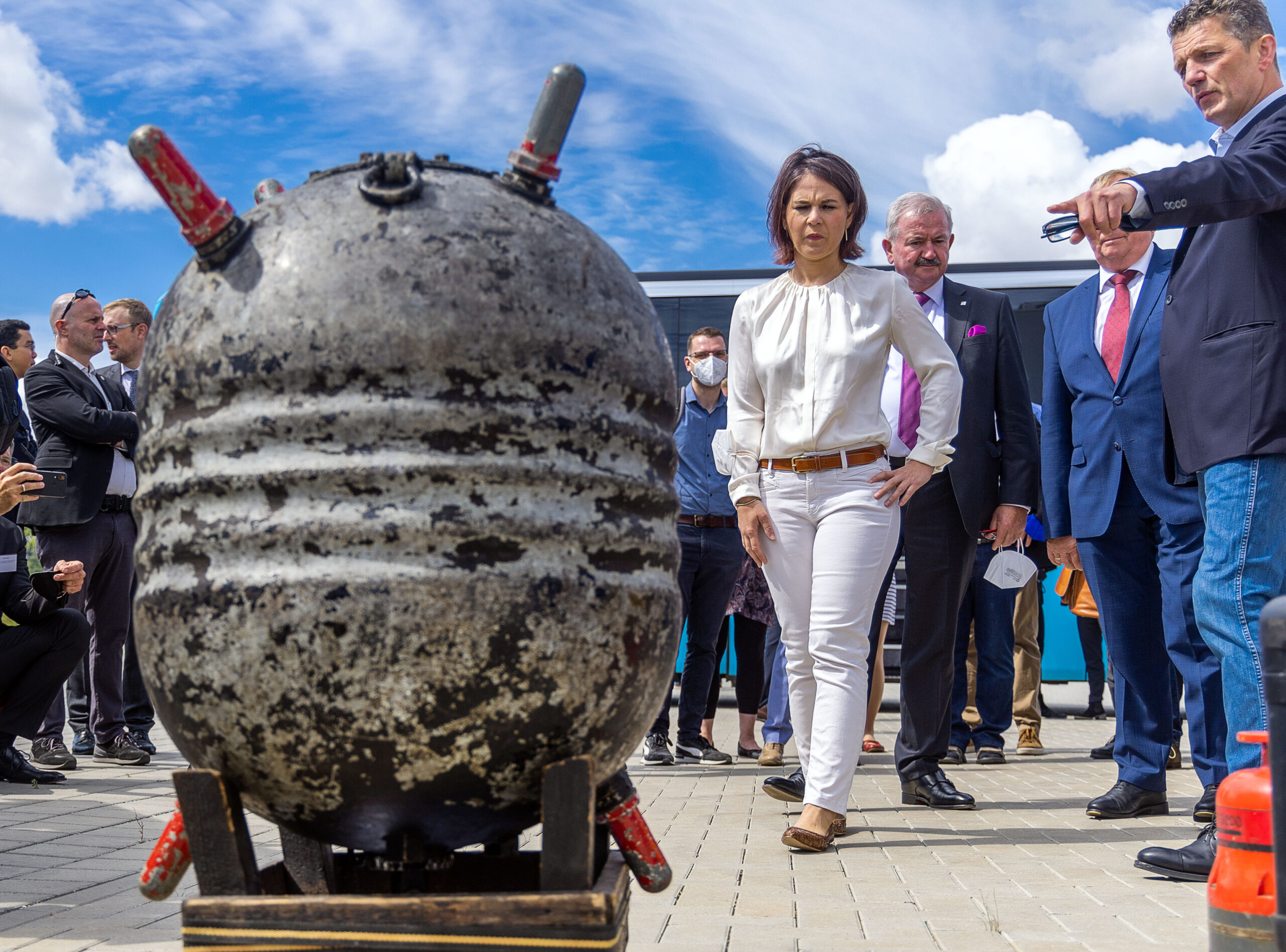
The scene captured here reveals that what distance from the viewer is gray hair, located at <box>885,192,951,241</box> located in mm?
5203

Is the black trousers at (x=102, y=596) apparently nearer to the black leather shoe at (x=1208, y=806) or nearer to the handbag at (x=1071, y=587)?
the black leather shoe at (x=1208, y=806)

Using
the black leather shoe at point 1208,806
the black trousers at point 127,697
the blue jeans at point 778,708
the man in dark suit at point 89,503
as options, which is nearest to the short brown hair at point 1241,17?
the black leather shoe at point 1208,806

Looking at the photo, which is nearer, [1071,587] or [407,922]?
[407,922]

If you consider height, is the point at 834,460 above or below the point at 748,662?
above

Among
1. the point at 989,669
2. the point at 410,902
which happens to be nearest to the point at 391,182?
the point at 410,902

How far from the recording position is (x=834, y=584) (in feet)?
12.9

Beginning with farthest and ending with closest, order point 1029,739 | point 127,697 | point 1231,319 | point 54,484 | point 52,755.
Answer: point 1029,739 → point 127,697 → point 54,484 → point 52,755 → point 1231,319

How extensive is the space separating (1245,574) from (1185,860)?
84 cm

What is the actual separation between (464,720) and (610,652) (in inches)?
10.2

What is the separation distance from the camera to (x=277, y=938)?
5.84ft

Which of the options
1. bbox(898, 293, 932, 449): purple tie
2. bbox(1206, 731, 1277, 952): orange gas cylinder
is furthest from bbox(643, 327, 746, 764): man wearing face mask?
bbox(1206, 731, 1277, 952): orange gas cylinder

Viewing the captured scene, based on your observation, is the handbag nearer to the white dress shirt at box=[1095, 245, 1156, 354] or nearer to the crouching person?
the white dress shirt at box=[1095, 245, 1156, 354]

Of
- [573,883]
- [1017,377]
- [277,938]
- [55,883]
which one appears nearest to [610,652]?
[573,883]

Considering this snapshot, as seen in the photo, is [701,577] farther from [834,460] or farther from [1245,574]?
[1245,574]
